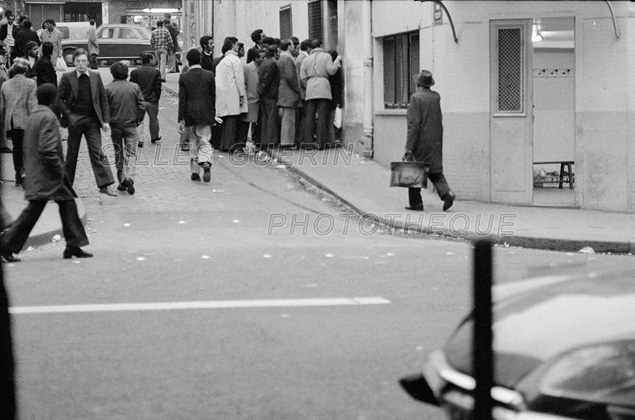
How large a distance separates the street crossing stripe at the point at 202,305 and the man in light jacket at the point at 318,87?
1170 centimetres

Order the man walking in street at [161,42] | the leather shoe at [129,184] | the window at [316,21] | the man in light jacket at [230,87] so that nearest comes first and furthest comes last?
the leather shoe at [129,184]
the man in light jacket at [230,87]
the window at [316,21]
the man walking in street at [161,42]

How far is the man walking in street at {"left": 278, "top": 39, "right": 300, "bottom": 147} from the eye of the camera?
20.2 meters

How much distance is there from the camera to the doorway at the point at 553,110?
54.1ft

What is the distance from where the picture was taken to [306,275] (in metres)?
10.1

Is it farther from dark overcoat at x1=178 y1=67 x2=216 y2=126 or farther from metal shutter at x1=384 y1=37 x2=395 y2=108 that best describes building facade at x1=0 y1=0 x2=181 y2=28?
dark overcoat at x1=178 y1=67 x2=216 y2=126

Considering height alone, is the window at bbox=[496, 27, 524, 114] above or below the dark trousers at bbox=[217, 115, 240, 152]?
above

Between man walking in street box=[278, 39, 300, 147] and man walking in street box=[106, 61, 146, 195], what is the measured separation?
4.44m

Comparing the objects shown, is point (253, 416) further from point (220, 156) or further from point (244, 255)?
point (220, 156)

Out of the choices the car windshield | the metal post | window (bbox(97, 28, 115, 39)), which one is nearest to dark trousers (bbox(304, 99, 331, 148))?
the metal post

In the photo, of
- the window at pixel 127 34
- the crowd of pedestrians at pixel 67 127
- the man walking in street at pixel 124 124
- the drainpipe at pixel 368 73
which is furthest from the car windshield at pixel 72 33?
the man walking in street at pixel 124 124

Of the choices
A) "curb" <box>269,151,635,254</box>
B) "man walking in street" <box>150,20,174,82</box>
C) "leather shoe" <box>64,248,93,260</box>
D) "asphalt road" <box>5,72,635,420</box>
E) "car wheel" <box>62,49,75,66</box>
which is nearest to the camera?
"asphalt road" <box>5,72,635,420</box>

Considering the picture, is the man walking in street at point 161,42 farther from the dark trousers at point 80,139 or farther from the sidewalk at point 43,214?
the dark trousers at point 80,139

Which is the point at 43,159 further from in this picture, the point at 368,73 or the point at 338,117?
the point at 338,117

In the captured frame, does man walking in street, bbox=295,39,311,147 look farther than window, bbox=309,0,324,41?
No
